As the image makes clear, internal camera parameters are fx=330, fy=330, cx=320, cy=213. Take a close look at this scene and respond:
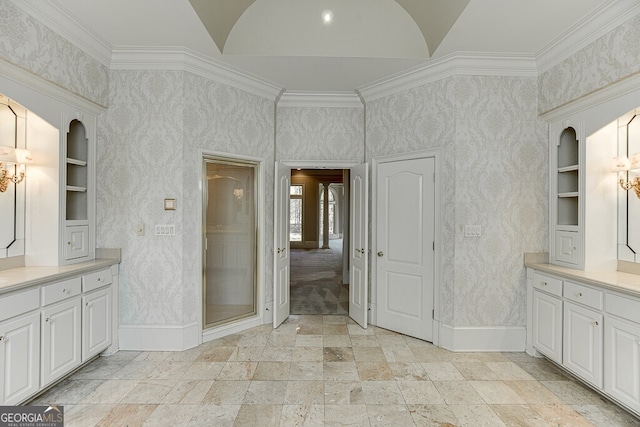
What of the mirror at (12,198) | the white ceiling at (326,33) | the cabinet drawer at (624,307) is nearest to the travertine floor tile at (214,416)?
the mirror at (12,198)

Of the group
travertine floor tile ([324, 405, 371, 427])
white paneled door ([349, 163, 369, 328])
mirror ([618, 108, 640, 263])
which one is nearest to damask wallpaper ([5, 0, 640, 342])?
mirror ([618, 108, 640, 263])

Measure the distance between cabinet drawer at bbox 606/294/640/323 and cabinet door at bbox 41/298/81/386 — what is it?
4279mm

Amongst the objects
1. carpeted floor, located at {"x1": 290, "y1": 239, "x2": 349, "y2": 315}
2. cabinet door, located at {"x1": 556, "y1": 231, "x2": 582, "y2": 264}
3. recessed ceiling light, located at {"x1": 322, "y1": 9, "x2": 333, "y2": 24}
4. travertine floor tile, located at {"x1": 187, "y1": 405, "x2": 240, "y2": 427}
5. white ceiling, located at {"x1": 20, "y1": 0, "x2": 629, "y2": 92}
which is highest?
recessed ceiling light, located at {"x1": 322, "y1": 9, "x2": 333, "y2": 24}

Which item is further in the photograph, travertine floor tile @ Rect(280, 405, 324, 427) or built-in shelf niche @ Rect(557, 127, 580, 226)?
built-in shelf niche @ Rect(557, 127, 580, 226)

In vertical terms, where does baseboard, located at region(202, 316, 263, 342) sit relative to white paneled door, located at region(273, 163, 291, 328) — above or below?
below

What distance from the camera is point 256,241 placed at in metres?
4.29

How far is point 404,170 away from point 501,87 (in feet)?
4.37

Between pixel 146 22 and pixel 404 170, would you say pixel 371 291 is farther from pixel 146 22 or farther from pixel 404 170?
pixel 146 22

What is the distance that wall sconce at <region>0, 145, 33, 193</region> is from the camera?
2579 mm

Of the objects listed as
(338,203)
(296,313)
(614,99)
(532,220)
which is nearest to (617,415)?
(532,220)

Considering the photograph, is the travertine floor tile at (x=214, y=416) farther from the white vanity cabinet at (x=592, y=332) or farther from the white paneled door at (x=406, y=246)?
the white vanity cabinet at (x=592, y=332)

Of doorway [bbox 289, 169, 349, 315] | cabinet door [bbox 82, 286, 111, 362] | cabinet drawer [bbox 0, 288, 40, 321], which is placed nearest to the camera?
cabinet drawer [bbox 0, 288, 40, 321]

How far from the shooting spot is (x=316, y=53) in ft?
11.5

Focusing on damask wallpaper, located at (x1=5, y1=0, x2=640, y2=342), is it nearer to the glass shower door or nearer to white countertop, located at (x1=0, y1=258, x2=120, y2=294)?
the glass shower door
